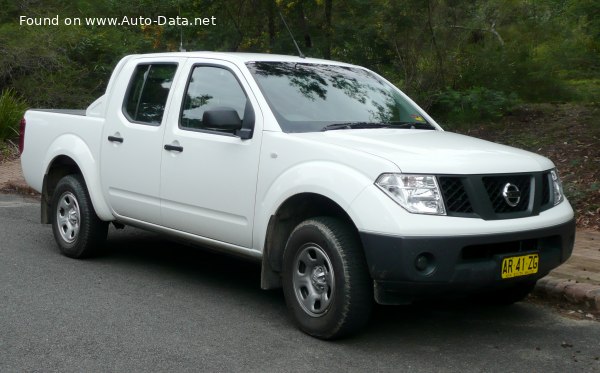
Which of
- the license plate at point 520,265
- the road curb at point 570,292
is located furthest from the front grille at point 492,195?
the road curb at point 570,292

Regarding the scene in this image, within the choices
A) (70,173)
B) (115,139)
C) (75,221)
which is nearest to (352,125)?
(115,139)

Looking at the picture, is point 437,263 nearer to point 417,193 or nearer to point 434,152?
point 417,193

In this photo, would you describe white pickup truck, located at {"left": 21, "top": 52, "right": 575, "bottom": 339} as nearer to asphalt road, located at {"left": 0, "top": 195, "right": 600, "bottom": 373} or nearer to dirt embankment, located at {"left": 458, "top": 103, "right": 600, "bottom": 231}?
asphalt road, located at {"left": 0, "top": 195, "right": 600, "bottom": 373}

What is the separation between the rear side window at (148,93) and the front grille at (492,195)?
283 cm

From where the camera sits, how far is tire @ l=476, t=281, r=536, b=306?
21.6ft

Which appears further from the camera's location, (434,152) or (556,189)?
(556,189)

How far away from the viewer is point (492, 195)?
18.3 ft

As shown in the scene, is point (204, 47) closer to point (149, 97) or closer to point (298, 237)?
point (149, 97)

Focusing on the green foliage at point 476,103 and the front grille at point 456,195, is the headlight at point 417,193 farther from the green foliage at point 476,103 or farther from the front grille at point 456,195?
the green foliage at point 476,103

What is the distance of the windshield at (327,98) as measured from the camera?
6.46 meters

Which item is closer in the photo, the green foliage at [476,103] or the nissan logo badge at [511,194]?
the nissan logo badge at [511,194]

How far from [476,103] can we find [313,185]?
7089mm

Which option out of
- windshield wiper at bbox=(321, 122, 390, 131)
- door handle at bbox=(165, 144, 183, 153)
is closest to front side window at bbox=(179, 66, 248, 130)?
door handle at bbox=(165, 144, 183, 153)

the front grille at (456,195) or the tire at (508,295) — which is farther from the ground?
the front grille at (456,195)
